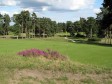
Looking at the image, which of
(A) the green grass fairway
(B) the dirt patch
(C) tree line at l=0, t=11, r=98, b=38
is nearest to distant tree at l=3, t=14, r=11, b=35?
(C) tree line at l=0, t=11, r=98, b=38

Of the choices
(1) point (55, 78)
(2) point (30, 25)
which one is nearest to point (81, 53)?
(1) point (55, 78)

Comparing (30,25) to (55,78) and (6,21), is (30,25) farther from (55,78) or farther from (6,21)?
(55,78)

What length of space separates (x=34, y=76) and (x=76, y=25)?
178 metres

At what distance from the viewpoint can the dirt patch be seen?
1281 centimetres

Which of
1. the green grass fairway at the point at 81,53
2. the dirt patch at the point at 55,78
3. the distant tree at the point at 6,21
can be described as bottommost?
the green grass fairway at the point at 81,53

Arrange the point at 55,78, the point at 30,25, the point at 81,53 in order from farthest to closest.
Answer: the point at 30,25, the point at 81,53, the point at 55,78

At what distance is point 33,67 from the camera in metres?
16.5

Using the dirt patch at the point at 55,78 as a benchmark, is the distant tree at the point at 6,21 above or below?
above

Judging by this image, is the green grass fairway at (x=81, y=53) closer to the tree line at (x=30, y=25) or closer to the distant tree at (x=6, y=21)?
the tree line at (x=30, y=25)

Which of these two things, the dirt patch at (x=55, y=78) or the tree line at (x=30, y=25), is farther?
the tree line at (x=30, y=25)

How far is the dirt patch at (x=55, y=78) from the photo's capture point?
12.8 metres

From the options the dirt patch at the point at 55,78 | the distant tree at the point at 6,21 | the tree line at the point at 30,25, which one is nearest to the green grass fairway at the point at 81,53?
the dirt patch at the point at 55,78

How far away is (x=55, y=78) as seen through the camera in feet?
44.3

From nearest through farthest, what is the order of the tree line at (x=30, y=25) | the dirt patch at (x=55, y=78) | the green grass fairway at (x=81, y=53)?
the dirt patch at (x=55, y=78) → the green grass fairway at (x=81, y=53) → the tree line at (x=30, y=25)
